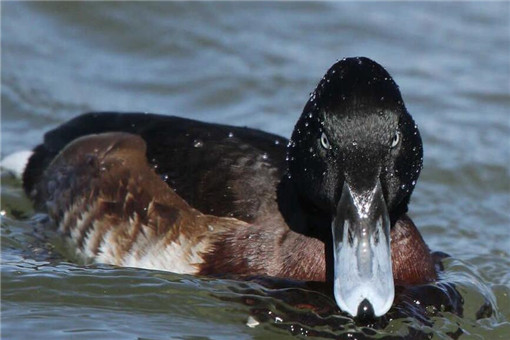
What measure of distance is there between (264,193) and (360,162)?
974 mm

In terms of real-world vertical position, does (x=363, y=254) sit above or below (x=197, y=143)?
below

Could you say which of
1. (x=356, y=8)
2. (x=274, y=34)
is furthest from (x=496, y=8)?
(x=274, y=34)

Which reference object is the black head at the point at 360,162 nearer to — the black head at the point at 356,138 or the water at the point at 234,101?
the black head at the point at 356,138

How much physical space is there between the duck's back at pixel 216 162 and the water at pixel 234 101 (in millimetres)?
487

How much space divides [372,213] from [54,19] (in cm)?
682

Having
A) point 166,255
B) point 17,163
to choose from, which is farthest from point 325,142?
point 17,163

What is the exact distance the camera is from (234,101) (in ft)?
34.3

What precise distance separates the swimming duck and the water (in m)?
0.19

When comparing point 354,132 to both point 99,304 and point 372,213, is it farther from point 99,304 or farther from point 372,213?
point 99,304

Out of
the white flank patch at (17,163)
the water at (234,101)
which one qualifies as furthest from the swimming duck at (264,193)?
the white flank patch at (17,163)

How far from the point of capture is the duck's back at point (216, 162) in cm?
636

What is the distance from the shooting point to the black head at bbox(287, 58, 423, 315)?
18.1ft

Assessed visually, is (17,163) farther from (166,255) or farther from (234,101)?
(234,101)

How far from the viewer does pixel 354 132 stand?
5500mm
